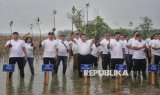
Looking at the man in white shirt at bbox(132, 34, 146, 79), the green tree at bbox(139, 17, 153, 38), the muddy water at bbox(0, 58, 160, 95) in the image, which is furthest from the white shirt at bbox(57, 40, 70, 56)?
the green tree at bbox(139, 17, 153, 38)

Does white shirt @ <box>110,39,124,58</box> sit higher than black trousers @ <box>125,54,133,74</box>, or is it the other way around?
white shirt @ <box>110,39,124,58</box>

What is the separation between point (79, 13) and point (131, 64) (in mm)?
36543

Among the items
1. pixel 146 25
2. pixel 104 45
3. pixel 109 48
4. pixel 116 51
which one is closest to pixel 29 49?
pixel 104 45

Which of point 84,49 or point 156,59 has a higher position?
point 84,49

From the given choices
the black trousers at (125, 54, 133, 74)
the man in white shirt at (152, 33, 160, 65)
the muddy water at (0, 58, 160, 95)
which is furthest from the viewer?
the black trousers at (125, 54, 133, 74)

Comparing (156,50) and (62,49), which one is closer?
(156,50)

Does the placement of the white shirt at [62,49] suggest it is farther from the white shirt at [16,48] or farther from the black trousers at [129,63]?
the black trousers at [129,63]

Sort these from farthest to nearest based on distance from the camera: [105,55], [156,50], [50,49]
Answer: [105,55]
[156,50]
[50,49]

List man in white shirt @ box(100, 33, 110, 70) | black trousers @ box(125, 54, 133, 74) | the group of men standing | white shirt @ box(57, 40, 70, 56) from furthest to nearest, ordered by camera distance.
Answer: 1. white shirt @ box(57, 40, 70, 56)
2. man in white shirt @ box(100, 33, 110, 70)
3. black trousers @ box(125, 54, 133, 74)
4. the group of men standing

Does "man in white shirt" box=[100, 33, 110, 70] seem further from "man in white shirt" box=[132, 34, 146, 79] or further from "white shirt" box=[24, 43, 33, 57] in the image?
"white shirt" box=[24, 43, 33, 57]

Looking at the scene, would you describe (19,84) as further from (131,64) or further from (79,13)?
(79,13)

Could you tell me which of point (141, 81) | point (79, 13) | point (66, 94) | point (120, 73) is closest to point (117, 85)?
point (120, 73)

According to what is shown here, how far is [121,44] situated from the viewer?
53.7 feet

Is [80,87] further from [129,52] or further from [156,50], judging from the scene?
[129,52]
